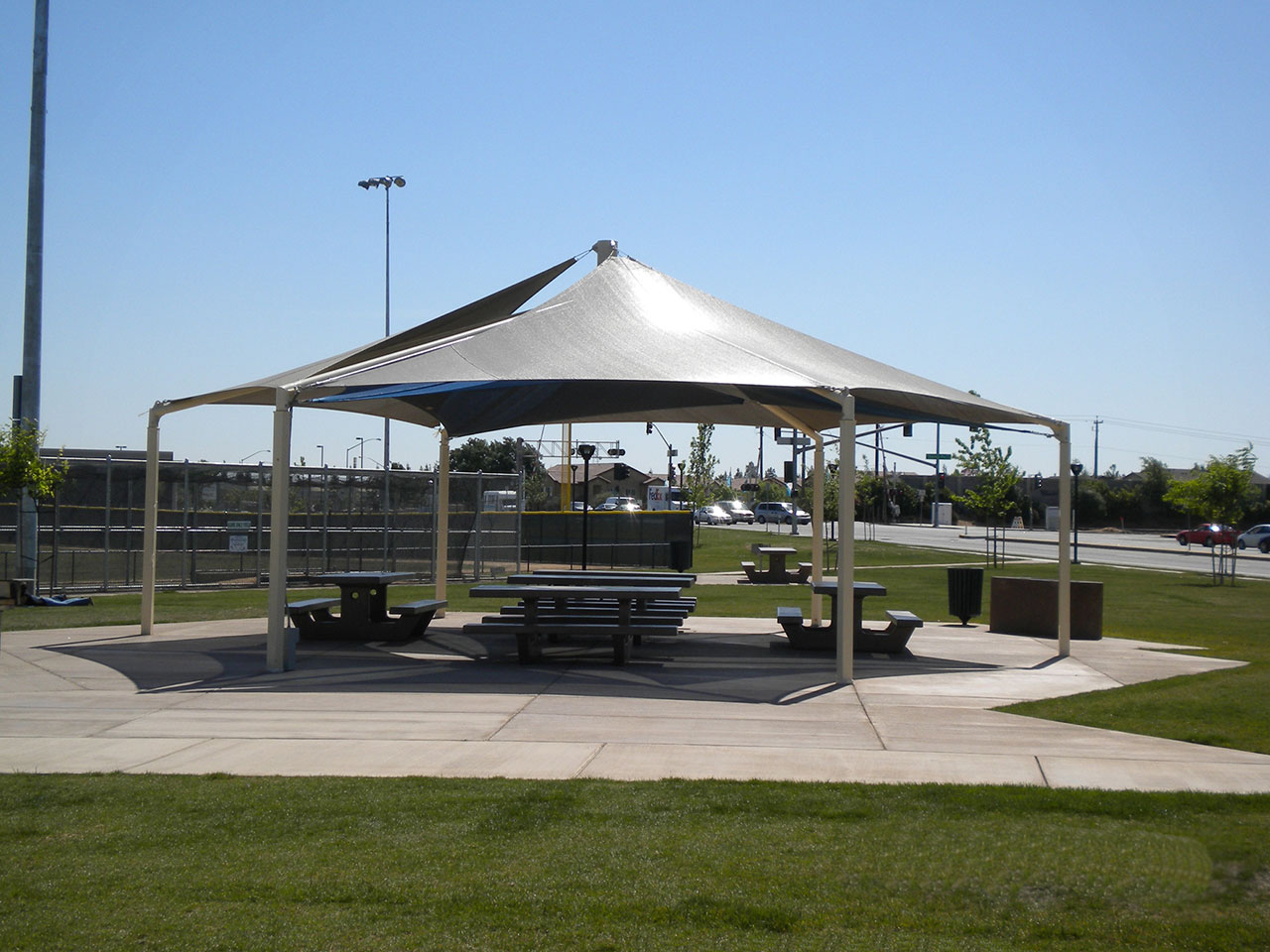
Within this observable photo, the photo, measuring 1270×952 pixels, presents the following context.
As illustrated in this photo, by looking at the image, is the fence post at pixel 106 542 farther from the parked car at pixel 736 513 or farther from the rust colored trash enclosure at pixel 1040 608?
the parked car at pixel 736 513

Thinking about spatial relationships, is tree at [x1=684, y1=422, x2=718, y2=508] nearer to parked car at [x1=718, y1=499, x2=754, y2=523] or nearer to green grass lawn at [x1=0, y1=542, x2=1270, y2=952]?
parked car at [x1=718, y1=499, x2=754, y2=523]

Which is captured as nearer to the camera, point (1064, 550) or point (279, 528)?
point (279, 528)

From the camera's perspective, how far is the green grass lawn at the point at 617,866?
14.6 ft

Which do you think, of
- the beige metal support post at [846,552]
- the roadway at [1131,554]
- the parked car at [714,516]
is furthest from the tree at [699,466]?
the beige metal support post at [846,552]

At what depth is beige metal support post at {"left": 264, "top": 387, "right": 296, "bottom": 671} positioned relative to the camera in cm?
1133

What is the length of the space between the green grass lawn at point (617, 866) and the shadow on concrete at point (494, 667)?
12.5ft

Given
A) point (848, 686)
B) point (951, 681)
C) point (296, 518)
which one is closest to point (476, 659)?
point (848, 686)

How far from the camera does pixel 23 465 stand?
60.8 ft

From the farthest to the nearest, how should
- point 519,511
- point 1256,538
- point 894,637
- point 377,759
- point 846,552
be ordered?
point 1256,538, point 519,511, point 894,637, point 846,552, point 377,759

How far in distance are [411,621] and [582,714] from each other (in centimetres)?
504

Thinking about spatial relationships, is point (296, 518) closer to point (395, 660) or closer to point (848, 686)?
point (395, 660)

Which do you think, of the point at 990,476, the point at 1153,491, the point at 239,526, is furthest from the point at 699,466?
the point at 1153,491

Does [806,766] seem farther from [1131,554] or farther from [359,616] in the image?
[1131,554]

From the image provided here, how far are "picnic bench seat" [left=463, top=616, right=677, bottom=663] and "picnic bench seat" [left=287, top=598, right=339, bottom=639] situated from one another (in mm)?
2574
